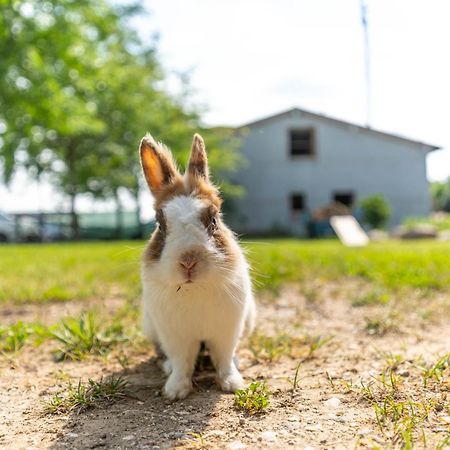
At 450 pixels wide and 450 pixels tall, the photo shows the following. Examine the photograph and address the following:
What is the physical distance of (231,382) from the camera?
2.72 m

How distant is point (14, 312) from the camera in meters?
Answer: 4.96

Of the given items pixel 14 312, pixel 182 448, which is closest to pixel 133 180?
pixel 14 312

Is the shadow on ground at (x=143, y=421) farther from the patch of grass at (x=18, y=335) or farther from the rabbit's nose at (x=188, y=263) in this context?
the patch of grass at (x=18, y=335)

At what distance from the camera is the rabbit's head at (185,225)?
7.72ft

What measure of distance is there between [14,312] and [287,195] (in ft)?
64.0

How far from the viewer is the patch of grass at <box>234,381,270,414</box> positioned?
2.39 meters

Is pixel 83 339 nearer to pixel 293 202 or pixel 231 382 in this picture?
Answer: pixel 231 382

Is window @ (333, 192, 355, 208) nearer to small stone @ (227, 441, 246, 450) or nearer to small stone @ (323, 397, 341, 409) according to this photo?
small stone @ (323, 397, 341, 409)

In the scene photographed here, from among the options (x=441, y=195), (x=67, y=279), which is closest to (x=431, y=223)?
(x=441, y=195)

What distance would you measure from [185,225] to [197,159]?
531mm

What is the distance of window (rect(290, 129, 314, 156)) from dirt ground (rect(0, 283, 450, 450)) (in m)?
20.1

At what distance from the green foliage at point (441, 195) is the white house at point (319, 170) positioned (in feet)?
4.72

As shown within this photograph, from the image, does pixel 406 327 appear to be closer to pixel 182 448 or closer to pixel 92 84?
pixel 182 448

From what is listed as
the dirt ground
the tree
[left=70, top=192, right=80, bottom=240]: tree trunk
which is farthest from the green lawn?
[left=70, top=192, right=80, bottom=240]: tree trunk
